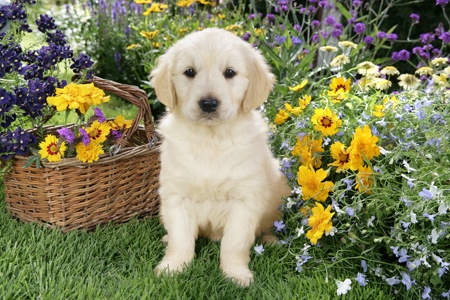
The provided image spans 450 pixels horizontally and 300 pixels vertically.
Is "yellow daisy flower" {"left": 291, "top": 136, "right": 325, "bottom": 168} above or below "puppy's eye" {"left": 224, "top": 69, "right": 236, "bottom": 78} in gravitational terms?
below

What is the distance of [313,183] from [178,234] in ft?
2.50

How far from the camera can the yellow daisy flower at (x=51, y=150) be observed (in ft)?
7.32

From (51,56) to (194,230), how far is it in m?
1.36

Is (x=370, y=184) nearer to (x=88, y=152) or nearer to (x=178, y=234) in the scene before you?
(x=178, y=234)

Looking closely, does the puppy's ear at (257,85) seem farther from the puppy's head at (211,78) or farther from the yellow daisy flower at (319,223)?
the yellow daisy flower at (319,223)

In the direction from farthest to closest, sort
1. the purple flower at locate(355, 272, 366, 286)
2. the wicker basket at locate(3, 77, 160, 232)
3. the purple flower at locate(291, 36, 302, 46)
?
the purple flower at locate(291, 36, 302, 46), the wicker basket at locate(3, 77, 160, 232), the purple flower at locate(355, 272, 366, 286)

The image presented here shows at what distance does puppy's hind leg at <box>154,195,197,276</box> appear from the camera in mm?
2111

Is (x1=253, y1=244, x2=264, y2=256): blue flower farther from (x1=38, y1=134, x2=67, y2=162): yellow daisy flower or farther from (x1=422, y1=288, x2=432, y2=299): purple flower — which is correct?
(x1=38, y1=134, x2=67, y2=162): yellow daisy flower

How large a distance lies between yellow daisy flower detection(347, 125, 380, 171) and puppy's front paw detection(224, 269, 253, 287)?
76cm

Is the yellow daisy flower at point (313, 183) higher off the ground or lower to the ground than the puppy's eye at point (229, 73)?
lower

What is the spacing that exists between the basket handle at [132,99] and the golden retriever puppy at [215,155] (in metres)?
0.36

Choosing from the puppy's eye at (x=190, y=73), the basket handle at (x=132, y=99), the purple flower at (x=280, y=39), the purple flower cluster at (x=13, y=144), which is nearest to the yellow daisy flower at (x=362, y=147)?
the puppy's eye at (x=190, y=73)

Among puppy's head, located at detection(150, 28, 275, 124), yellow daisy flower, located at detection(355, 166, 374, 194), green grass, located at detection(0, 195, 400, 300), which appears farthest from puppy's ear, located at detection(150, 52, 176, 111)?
yellow daisy flower, located at detection(355, 166, 374, 194)

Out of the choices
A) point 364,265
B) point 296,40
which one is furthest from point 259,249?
point 296,40
